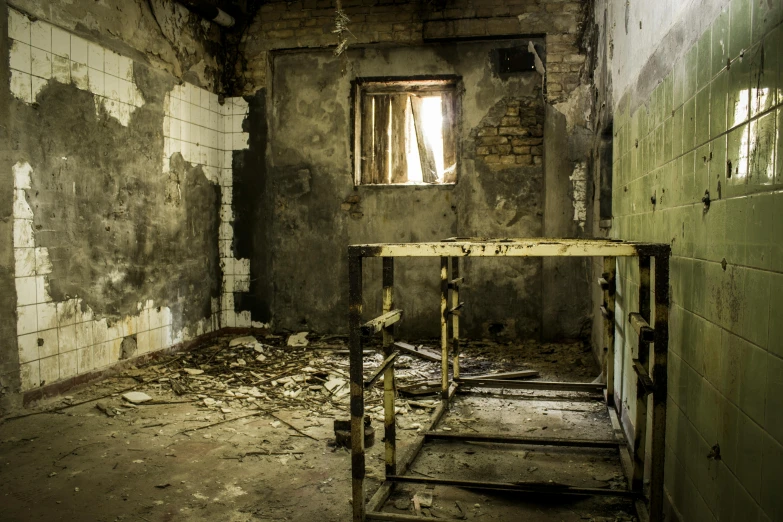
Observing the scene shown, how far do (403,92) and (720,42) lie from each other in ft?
15.5

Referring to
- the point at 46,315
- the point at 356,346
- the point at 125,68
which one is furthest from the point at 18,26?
the point at 356,346

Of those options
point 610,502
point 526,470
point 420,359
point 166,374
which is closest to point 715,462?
point 610,502

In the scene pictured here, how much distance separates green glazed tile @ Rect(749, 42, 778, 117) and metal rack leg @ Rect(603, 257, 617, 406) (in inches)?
93.4

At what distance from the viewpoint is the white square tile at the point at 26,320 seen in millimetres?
3697

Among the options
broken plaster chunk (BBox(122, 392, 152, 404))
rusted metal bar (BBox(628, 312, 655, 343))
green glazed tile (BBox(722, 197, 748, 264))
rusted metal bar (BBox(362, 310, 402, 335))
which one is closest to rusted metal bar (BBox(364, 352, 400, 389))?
rusted metal bar (BBox(362, 310, 402, 335))

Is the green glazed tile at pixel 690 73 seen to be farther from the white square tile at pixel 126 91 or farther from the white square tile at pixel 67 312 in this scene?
the white square tile at pixel 126 91

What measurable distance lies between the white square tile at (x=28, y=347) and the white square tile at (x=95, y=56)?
217 cm

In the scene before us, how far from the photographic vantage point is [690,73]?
6.68ft

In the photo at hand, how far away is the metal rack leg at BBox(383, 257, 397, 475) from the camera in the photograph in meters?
2.56

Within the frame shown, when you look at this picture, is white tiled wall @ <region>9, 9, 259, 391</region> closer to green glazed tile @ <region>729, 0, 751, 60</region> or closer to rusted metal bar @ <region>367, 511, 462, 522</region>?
rusted metal bar @ <region>367, 511, 462, 522</region>

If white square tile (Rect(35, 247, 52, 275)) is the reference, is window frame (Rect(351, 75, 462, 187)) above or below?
above

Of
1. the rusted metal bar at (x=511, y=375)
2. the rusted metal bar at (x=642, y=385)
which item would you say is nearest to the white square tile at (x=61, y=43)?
the rusted metal bar at (x=511, y=375)

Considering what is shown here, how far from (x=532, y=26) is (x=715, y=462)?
16.6 feet

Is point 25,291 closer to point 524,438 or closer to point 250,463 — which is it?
point 250,463
